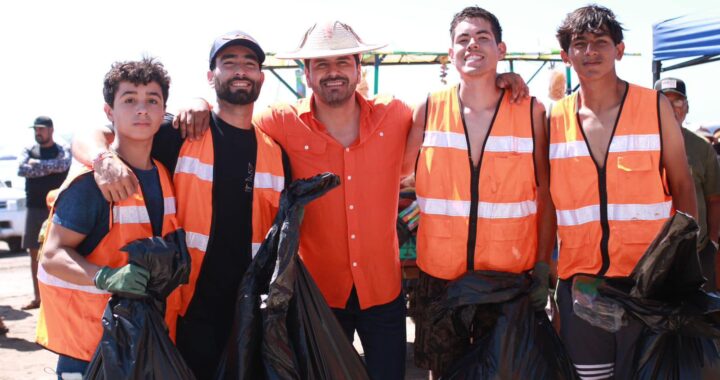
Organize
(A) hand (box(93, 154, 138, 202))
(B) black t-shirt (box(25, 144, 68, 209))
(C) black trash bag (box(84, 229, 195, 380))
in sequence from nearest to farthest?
(C) black trash bag (box(84, 229, 195, 380)) → (A) hand (box(93, 154, 138, 202)) → (B) black t-shirt (box(25, 144, 68, 209))

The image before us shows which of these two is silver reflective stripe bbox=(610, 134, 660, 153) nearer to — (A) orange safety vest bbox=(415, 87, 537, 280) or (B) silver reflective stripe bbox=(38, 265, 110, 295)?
(A) orange safety vest bbox=(415, 87, 537, 280)

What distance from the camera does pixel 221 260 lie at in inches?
106

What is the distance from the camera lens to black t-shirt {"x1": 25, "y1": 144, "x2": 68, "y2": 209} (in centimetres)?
673

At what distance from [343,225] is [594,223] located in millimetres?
1078

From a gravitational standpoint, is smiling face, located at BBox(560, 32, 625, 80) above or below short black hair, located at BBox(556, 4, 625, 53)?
below

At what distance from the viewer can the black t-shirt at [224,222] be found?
268cm

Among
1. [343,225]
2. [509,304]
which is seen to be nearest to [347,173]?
[343,225]

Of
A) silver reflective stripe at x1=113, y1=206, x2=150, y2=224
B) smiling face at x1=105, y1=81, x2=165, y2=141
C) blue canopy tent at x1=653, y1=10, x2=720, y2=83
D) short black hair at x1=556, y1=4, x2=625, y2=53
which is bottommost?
silver reflective stripe at x1=113, y1=206, x2=150, y2=224

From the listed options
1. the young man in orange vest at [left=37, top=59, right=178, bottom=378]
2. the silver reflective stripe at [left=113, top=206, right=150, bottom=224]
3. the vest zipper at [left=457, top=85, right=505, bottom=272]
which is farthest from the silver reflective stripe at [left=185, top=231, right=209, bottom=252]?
the vest zipper at [left=457, top=85, right=505, bottom=272]

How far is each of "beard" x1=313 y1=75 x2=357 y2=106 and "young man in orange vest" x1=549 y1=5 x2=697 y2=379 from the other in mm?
923

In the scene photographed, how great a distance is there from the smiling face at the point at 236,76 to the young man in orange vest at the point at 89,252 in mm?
376

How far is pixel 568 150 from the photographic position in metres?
2.69

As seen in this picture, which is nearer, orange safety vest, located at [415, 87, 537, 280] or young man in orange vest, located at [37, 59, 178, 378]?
young man in orange vest, located at [37, 59, 178, 378]

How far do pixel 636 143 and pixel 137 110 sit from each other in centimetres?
204
